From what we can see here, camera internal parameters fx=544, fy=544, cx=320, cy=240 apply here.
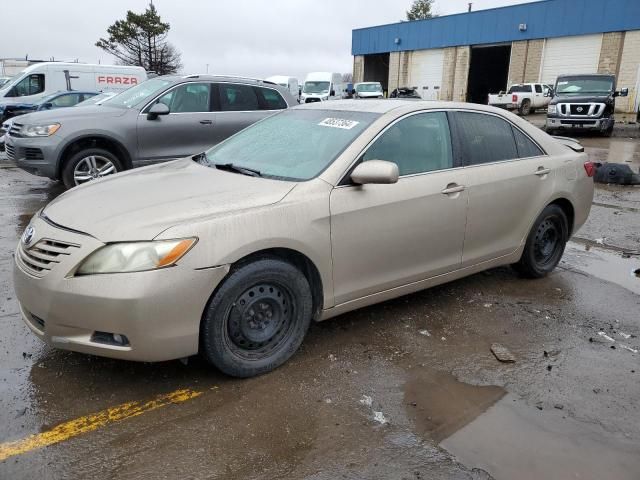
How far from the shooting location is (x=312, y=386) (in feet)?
10.5

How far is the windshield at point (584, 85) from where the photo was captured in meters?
20.3

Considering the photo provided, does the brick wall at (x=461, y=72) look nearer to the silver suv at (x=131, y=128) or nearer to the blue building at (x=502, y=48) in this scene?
the blue building at (x=502, y=48)

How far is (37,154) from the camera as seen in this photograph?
743 cm

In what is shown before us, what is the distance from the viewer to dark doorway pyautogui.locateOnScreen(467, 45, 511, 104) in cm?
4034

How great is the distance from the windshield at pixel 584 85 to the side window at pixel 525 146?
1808 centimetres

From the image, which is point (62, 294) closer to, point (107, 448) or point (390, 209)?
point (107, 448)

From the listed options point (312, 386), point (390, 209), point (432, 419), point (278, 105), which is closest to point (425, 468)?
point (432, 419)

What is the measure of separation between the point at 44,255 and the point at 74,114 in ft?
17.6

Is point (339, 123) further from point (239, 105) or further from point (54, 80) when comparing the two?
point (54, 80)

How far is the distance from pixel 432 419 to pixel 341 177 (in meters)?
1.54

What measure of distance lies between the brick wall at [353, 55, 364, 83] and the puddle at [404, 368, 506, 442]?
48.0 metres

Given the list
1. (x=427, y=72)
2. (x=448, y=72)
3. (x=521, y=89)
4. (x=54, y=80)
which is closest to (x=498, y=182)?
(x=54, y=80)

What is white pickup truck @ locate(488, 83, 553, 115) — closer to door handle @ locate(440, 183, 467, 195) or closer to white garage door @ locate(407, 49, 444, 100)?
white garage door @ locate(407, 49, 444, 100)

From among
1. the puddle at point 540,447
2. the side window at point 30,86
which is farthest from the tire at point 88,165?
the side window at point 30,86
